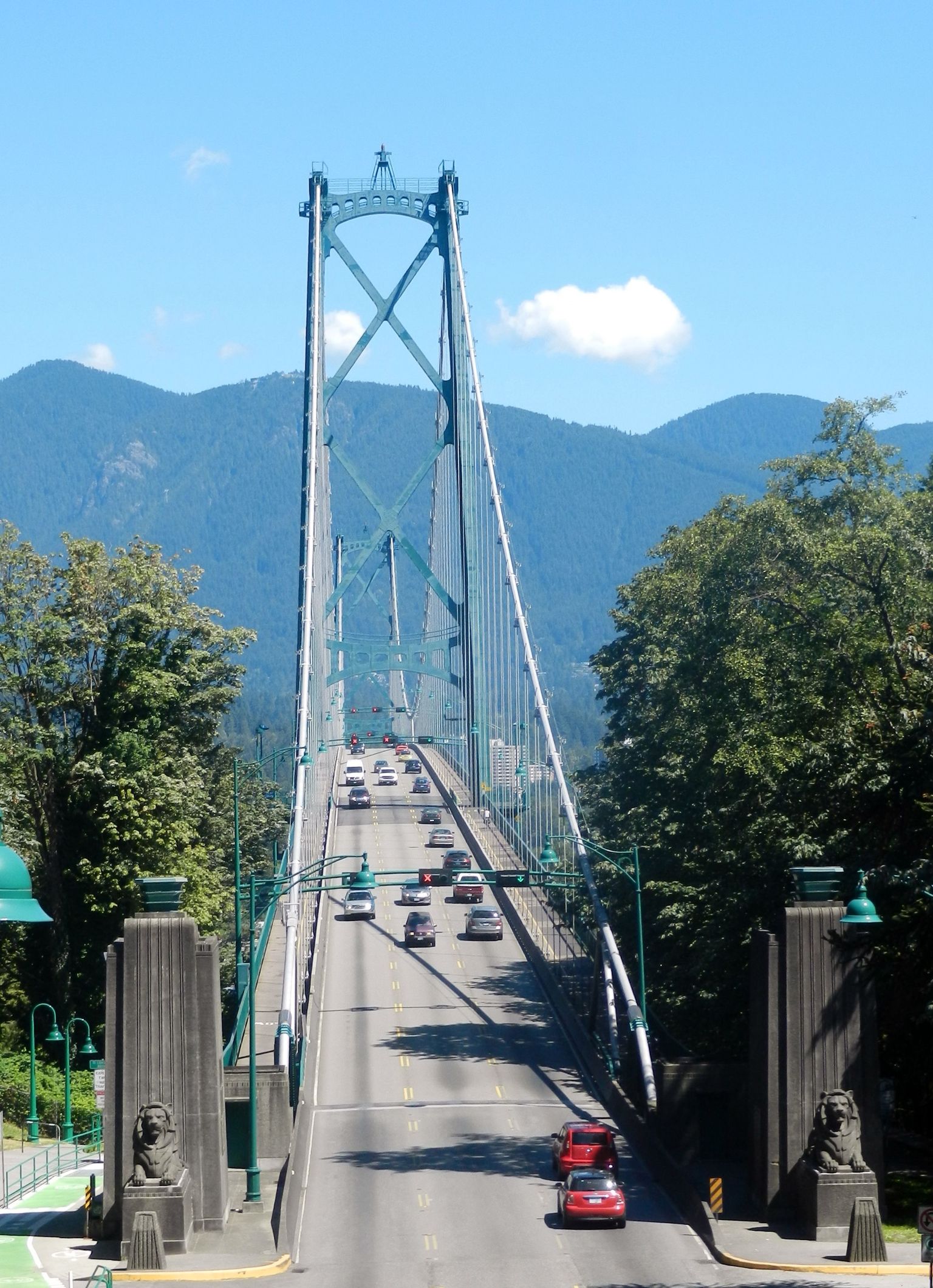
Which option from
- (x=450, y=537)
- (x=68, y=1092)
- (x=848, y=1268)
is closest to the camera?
(x=848, y=1268)

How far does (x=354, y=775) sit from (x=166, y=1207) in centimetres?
9226

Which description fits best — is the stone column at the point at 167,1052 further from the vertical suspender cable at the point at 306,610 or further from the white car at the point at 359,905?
the white car at the point at 359,905

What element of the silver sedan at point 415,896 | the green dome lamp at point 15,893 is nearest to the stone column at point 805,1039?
the green dome lamp at point 15,893

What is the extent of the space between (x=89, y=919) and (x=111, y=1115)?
83.6 ft

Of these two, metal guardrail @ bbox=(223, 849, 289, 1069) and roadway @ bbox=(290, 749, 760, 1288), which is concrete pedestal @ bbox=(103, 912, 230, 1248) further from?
metal guardrail @ bbox=(223, 849, 289, 1069)

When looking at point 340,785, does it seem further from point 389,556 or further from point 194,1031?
point 194,1031

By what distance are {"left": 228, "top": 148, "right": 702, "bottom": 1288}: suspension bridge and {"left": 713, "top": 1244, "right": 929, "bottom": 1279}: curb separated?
145 cm

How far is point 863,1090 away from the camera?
3662 centimetres

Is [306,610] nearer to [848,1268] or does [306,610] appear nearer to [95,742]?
[95,742]

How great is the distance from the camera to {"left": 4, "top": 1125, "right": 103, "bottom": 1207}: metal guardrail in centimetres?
4300

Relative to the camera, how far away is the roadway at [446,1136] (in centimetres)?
3397

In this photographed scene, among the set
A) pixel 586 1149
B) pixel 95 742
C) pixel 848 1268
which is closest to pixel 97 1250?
pixel 586 1149

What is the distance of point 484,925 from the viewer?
75.1 meters

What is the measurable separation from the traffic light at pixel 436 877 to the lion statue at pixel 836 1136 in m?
12.0
